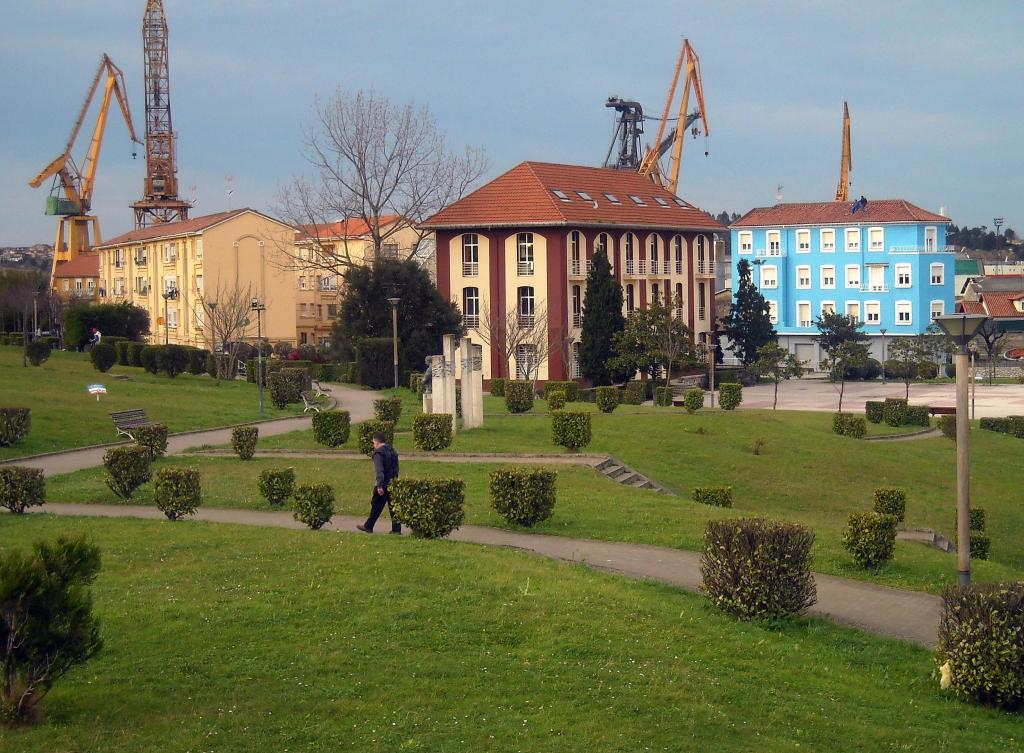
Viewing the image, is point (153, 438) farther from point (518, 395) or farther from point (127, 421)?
point (518, 395)

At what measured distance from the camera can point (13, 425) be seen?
77.9 feet

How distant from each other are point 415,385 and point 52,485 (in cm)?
1954

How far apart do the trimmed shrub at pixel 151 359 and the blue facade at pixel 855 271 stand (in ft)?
131

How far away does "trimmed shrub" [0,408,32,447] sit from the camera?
23.6m

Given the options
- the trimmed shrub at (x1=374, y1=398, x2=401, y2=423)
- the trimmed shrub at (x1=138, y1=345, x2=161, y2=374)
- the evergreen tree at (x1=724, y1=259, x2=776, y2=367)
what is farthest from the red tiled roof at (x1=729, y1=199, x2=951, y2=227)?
the trimmed shrub at (x1=374, y1=398, x2=401, y2=423)

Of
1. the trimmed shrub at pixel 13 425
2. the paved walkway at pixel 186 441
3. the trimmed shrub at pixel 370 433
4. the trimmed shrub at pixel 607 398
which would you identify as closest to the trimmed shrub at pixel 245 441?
the paved walkway at pixel 186 441

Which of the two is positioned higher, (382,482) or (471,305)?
(471,305)

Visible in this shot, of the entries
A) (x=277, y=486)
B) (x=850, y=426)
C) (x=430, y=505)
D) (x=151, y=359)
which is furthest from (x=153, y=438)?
(x=151, y=359)

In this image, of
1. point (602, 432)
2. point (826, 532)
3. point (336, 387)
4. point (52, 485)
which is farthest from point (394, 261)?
point (826, 532)

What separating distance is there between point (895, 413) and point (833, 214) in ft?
137

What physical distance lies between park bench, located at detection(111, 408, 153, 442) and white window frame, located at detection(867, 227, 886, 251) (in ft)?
193

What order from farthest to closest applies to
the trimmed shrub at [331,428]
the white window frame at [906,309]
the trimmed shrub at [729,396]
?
the white window frame at [906,309], the trimmed shrub at [729,396], the trimmed shrub at [331,428]

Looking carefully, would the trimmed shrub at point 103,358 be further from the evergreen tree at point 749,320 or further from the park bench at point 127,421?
the evergreen tree at point 749,320

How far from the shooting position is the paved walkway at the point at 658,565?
1183 cm
